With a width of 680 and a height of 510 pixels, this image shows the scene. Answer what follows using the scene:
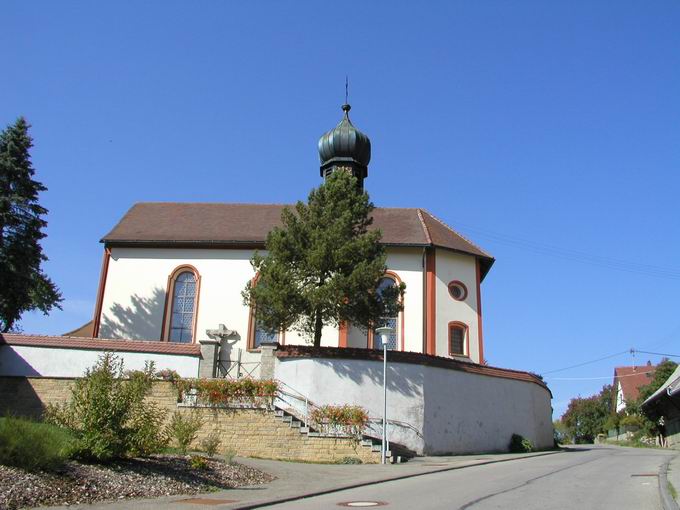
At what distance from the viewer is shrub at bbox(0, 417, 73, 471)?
10.0 metres

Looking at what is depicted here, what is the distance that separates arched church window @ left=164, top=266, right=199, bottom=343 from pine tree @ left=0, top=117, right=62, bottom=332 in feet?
20.2

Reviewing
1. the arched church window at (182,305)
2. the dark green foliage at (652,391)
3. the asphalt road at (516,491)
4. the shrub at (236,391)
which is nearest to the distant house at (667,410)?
the dark green foliage at (652,391)

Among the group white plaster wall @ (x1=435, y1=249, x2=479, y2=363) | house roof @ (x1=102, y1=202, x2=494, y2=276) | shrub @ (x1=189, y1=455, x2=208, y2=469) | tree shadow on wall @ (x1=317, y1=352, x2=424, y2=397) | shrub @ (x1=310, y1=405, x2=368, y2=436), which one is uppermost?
house roof @ (x1=102, y1=202, x2=494, y2=276)

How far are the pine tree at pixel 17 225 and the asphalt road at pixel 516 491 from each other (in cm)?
2127

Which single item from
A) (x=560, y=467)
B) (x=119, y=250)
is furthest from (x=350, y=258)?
(x=119, y=250)

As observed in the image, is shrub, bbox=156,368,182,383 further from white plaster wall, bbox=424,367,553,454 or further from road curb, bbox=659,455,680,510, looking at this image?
road curb, bbox=659,455,680,510

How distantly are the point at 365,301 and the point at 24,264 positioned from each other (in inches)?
645

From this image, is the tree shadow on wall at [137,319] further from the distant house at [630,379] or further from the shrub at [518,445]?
the distant house at [630,379]

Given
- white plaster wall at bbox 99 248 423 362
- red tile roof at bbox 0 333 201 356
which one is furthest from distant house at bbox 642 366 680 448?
red tile roof at bbox 0 333 201 356

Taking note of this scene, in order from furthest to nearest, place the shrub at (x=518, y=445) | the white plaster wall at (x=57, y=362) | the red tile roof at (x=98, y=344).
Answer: the shrub at (x=518, y=445)
the red tile roof at (x=98, y=344)
the white plaster wall at (x=57, y=362)

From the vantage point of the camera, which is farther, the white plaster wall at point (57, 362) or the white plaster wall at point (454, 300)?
the white plaster wall at point (454, 300)

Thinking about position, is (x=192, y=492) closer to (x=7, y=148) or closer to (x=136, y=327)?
(x=136, y=327)

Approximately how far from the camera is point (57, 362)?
23234mm

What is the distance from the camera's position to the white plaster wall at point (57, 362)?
22984mm
